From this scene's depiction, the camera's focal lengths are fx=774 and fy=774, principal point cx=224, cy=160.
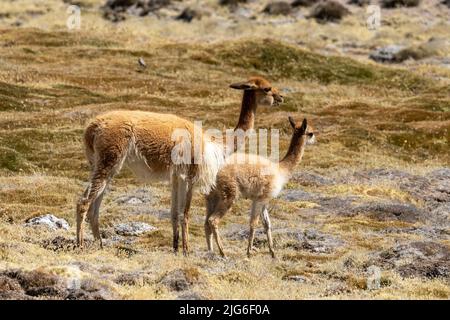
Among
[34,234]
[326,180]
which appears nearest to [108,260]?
[34,234]

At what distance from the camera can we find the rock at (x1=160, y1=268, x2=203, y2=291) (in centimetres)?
1423

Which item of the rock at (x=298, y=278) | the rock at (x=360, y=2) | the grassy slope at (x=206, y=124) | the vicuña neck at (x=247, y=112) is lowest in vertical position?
the grassy slope at (x=206, y=124)

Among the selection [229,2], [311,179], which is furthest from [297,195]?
[229,2]

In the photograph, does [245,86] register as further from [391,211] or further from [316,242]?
[391,211]

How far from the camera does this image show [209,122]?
48.3 meters

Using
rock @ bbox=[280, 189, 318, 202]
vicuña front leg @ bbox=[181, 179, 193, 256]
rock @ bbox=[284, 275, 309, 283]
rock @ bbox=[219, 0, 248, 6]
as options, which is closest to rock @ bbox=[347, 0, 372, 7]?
rock @ bbox=[219, 0, 248, 6]

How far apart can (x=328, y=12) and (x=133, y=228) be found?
3160 inches

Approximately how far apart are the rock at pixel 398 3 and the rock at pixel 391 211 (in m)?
82.0

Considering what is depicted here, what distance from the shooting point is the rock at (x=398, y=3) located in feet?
344

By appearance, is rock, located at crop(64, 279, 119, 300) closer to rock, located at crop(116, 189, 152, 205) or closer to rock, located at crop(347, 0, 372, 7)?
rock, located at crop(116, 189, 152, 205)

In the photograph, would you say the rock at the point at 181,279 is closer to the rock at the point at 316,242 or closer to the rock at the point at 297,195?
the rock at the point at 316,242

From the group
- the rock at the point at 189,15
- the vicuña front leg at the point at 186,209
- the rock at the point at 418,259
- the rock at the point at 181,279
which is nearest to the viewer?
the rock at the point at 181,279

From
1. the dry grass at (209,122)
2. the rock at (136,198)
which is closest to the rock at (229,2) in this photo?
the dry grass at (209,122)

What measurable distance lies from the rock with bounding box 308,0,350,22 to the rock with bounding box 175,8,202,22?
14.4 m
